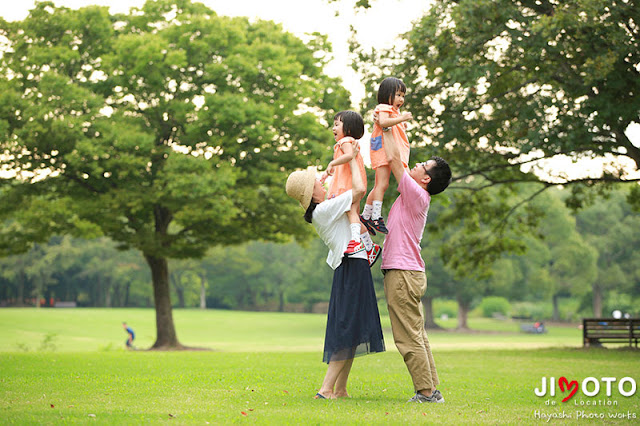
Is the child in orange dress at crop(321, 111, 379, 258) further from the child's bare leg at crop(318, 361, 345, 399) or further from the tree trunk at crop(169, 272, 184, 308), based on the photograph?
the tree trunk at crop(169, 272, 184, 308)

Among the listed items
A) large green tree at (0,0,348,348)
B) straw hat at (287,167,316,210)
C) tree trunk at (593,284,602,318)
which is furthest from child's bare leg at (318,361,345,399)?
tree trunk at (593,284,602,318)

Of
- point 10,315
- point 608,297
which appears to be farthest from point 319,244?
point 608,297

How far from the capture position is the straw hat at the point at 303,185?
23.8 ft

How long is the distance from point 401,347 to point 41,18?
24.1m

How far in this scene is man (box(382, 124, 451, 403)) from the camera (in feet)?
22.6

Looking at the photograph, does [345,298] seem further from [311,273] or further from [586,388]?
[311,273]

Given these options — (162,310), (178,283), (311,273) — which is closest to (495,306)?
(311,273)

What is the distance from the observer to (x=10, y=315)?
181 ft

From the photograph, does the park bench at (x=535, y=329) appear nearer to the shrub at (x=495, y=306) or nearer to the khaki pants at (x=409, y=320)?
the shrub at (x=495, y=306)

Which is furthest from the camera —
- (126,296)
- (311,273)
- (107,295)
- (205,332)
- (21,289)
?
(126,296)

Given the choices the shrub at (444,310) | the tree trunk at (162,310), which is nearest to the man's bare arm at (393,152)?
the tree trunk at (162,310)

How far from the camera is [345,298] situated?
702 centimetres

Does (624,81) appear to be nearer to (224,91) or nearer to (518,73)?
(518,73)

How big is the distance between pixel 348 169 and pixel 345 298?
50.9 inches
